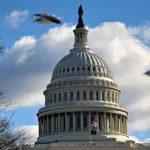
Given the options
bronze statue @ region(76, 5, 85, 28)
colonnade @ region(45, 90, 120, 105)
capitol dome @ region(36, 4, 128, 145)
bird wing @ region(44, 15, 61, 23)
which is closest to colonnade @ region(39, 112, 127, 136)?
capitol dome @ region(36, 4, 128, 145)

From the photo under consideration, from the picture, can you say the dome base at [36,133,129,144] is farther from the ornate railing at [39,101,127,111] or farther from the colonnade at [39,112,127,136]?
the ornate railing at [39,101,127,111]

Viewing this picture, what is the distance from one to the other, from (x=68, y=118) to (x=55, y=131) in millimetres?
4570

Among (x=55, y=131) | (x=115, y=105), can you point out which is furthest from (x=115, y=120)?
(x=55, y=131)

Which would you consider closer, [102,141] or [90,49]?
[102,141]

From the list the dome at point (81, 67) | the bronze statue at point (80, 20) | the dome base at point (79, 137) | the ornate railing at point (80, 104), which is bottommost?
the dome base at point (79, 137)

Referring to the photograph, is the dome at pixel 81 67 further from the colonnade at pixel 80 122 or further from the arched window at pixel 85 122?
the arched window at pixel 85 122

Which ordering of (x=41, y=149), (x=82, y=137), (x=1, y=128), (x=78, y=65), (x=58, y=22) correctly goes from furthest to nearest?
(x=78, y=65)
(x=82, y=137)
(x=41, y=149)
(x=1, y=128)
(x=58, y=22)

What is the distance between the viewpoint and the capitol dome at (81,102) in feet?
562

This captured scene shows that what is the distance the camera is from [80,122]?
172 meters

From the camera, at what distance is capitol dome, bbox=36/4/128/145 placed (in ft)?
562

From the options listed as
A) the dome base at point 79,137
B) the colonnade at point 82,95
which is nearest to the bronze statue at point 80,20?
the colonnade at point 82,95

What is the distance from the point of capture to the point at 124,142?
159875 millimetres

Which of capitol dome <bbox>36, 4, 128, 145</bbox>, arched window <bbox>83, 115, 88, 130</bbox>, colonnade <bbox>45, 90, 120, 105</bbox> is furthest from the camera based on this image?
colonnade <bbox>45, 90, 120, 105</bbox>

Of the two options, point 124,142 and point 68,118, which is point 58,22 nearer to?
point 124,142
